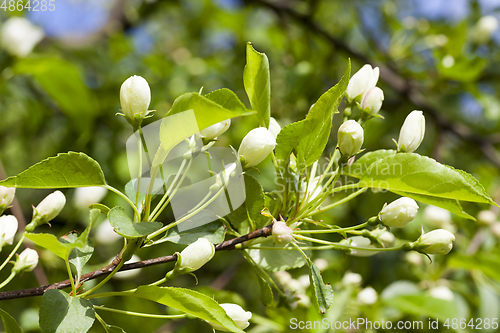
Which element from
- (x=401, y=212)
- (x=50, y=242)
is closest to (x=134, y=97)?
(x=50, y=242)

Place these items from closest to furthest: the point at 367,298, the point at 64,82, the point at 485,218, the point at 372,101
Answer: the point at 372,101 < the point at 367,298 < the point at 64,82 < the point at 485,218

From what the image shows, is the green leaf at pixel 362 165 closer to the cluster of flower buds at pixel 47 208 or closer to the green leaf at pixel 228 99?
the green leaf at pixel 228 99

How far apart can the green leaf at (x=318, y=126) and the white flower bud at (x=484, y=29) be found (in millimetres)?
2064

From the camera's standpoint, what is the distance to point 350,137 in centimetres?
60

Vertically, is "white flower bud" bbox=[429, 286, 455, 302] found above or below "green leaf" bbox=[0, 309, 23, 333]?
below

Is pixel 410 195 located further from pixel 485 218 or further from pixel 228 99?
pixel 485 218

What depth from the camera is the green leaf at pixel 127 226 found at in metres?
0.50

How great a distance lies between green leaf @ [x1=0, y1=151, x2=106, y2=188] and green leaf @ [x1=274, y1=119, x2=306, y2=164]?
0.29m

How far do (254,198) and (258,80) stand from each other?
0.66 feet

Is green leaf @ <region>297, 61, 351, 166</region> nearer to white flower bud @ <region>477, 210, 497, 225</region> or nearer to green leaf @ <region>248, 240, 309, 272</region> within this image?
green leaf @ <region>248, 240, 309, 272</region>

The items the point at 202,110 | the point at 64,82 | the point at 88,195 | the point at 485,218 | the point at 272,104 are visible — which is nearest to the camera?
the point at 202,110

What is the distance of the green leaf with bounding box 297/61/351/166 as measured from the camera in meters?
0.56

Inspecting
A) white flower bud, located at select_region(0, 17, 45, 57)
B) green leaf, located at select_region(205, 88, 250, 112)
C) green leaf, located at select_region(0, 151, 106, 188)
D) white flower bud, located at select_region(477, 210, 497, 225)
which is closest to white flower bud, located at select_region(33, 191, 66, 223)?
green leaf, located at select_region(0, 151, 106, 188)

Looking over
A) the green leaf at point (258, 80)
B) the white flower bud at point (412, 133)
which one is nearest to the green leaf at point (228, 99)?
the green leaf at point (258, 80)
